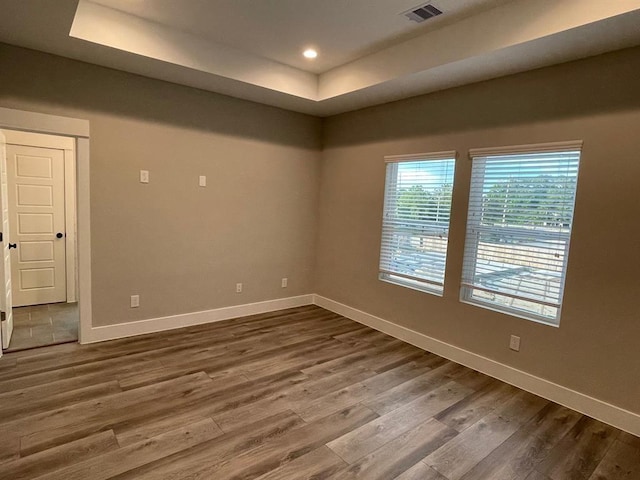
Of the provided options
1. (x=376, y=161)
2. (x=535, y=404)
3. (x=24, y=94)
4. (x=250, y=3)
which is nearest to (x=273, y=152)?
(x=376, y=161)

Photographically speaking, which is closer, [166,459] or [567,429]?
[166,459]

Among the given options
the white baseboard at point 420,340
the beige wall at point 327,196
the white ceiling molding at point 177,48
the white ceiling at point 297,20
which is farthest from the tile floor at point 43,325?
the white ceiling at point 297,20

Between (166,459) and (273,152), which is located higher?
(273,152)

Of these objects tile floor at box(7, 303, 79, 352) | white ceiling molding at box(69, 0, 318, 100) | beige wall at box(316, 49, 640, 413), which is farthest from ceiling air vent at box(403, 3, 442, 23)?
tile floor at box(7, 303, 79, 352)

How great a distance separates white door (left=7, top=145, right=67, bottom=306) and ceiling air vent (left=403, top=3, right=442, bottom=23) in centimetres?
450

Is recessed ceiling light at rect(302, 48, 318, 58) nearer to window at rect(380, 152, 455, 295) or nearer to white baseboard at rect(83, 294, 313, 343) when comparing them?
window at rect(380, 152, 455, 295)

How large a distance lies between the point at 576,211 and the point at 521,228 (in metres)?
0.41

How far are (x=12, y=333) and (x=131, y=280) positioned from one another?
131cm

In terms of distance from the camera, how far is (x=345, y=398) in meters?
2.74

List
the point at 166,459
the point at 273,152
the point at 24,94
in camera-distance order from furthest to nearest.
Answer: the point at 273,152 → the point at 24,94 → the point at 166,459

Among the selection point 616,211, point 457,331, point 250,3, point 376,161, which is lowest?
point 457,331

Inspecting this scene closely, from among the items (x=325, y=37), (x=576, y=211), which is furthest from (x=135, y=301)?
(x=576, y=211)

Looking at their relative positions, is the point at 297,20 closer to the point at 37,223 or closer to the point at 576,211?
the point at 576,211

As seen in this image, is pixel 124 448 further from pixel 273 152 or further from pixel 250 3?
pixel 273 152
